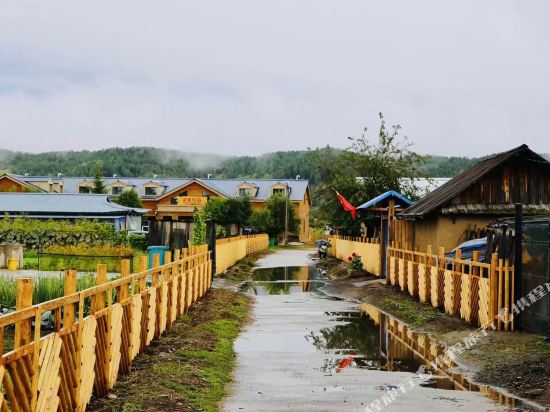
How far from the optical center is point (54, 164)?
161 meters

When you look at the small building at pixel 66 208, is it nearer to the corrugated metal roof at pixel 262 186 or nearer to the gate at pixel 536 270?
the corrugated metal roof at pixel 262 186

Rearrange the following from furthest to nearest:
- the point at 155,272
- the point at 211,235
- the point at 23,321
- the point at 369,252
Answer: the point at 369,252 < the point at 211,235 < the point at 155,272 < the point at 23,321

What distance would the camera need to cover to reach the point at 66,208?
49625mm

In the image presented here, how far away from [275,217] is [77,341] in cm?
7234

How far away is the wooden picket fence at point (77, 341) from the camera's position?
5934mm

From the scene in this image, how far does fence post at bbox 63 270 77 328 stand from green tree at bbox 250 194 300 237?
228ft

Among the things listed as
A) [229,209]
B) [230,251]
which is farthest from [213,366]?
[229,209]

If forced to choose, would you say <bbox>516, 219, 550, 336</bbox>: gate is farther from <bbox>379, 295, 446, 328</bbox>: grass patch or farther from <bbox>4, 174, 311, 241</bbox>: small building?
<bbox>4, 174, 311, 241</bbox>: small building

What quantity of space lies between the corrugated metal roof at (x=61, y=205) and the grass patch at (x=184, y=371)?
112 feet

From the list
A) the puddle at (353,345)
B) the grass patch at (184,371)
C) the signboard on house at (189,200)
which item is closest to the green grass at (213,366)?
the grass patch at (184,371)

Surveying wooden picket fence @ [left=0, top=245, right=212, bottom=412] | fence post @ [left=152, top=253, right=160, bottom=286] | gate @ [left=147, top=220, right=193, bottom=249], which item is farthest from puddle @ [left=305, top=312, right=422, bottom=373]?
gate @ [left=147, top=220, right=193, bottom=249]

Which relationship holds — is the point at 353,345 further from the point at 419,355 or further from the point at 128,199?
the point at 128,199

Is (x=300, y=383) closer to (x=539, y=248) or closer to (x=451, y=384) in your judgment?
(x=451, y=384)

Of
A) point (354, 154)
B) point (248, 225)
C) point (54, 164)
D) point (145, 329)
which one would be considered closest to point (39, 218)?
point (354, 154)
